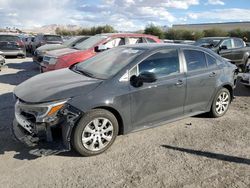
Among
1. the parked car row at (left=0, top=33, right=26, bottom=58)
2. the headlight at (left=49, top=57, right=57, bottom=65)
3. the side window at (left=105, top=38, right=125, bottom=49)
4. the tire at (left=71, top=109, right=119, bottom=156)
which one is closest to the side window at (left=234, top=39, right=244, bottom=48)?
the side window at (left=105, top=38, right=125, bottom=49)

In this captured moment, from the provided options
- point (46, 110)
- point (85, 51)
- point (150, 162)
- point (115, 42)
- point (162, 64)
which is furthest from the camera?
point (115, 42)

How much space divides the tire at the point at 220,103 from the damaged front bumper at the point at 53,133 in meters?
3.13

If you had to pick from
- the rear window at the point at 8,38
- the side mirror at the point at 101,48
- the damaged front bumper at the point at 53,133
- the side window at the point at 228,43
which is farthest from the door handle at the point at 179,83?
the rear window at the point at 8,38

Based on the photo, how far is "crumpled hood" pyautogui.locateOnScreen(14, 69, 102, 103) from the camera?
12.5 feet

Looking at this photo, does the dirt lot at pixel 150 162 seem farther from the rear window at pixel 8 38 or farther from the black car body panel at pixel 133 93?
the rear window at pixel 8 38

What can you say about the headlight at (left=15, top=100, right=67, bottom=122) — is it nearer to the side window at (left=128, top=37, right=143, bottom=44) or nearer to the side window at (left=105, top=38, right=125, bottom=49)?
the side window at (left=105, top=38, right=125, bottom=49)

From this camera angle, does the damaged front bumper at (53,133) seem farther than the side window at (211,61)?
No

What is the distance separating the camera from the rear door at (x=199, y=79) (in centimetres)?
505

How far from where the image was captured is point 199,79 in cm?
516

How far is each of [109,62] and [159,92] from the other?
1039mm

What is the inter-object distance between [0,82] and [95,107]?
248 inches

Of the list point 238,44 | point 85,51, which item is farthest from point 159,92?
point 238,44

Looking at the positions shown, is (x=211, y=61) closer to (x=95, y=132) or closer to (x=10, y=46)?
(x=95, y=132)

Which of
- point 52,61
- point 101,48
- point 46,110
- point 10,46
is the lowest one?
point 46,110
